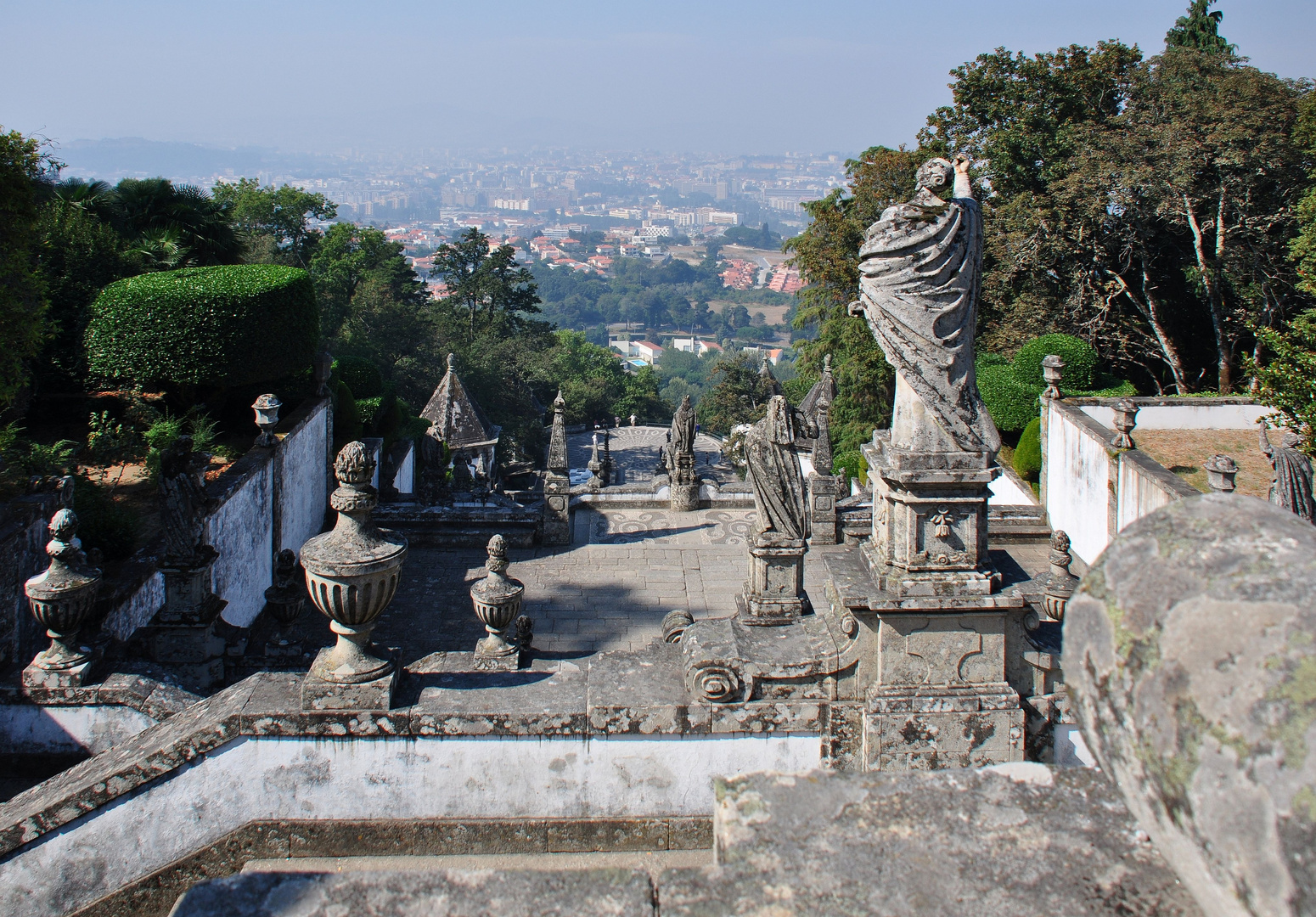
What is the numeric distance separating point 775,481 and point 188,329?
32.5 feet

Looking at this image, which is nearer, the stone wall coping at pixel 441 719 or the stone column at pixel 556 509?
the stone wall coping at pixel 441 719

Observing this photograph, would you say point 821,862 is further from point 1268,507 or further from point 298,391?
point 298,391

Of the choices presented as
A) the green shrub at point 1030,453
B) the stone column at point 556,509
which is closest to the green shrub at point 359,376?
the stone column at point 556,509

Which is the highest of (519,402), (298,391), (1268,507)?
(1268,507)

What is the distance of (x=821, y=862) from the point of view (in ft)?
8.13

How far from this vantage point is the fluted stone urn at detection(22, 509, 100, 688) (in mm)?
6652

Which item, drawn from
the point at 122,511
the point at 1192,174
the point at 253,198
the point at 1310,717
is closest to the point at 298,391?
the point at 122,511

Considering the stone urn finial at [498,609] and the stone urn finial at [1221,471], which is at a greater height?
the stone urn finial at [1221,471]

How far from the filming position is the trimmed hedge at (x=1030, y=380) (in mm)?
20141

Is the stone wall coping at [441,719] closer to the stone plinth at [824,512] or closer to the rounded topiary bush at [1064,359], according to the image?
the stone plinth at [824,512]

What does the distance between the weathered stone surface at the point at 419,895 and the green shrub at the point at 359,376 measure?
689 inches

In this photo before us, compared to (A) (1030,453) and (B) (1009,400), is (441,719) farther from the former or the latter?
(B) (1009,400)

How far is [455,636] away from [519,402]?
27.0 m

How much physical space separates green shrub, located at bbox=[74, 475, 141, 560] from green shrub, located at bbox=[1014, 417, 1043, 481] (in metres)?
14.9
